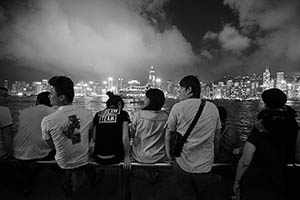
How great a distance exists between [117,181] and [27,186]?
1027mm

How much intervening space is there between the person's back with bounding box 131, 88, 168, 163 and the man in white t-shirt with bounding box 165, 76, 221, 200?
40 centimetres

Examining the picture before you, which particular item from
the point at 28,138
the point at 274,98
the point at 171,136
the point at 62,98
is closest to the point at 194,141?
the point at 171,136

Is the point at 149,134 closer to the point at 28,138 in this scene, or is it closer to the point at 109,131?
the point at 109,131

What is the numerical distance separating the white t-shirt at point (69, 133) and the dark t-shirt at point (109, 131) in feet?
0.36

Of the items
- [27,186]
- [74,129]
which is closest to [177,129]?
[74,129]

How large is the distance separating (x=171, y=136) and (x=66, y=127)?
94 cm

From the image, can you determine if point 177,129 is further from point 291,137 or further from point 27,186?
point 27,186

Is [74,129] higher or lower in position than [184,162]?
higher

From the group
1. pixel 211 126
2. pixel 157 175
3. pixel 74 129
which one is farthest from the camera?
pixel 157 175

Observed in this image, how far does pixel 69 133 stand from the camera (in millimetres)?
1646

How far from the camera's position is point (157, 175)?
2.31 m

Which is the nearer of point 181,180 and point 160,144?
point 181,180

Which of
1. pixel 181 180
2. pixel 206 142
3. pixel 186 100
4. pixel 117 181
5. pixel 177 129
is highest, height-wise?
pixel 186 100

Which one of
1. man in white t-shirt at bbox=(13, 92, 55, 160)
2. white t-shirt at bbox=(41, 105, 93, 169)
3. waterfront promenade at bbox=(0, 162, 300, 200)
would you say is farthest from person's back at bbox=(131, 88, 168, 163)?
man in white t-shirt at bbox=(13, 92, 55, 160)
